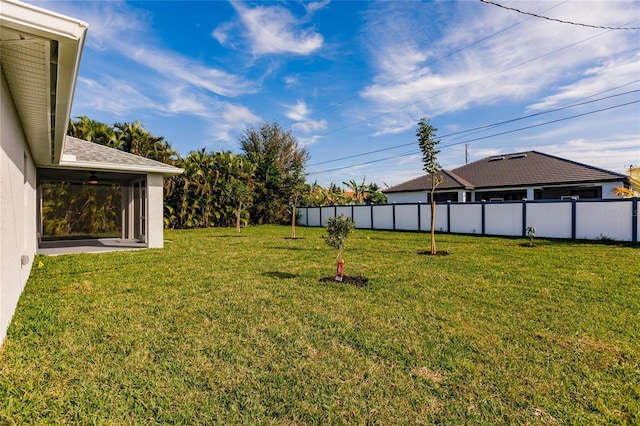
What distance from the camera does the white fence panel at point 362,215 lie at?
21914 millimetres

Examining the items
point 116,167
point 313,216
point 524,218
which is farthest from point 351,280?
point 313,216

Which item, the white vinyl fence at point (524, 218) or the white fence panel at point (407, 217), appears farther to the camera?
the white fence panel at point (407, 217)

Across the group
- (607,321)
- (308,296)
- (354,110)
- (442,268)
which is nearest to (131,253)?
(308,296)

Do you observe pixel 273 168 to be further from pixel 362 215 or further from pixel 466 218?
pixel 466 218

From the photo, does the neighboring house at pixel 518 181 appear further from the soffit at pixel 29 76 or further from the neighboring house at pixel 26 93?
the soffit at pixel 29 76

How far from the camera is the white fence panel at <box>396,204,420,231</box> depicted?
1927 centimetres

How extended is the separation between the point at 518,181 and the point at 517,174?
119cm

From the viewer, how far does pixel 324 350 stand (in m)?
3.51

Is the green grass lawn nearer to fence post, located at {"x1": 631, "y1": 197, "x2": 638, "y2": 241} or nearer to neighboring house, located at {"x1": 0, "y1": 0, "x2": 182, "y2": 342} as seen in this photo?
neighboring house, located at {"x1": 0, "y1": 0, "x2": 182, "y2": 342}

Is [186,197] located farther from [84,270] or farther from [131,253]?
[84,270]

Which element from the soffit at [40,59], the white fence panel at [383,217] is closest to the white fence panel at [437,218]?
the white fence panel at [383,217]

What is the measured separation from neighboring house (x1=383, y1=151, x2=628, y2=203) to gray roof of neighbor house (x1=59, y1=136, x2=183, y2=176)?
15336 millimetres

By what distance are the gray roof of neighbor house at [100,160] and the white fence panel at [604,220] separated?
16777 mm

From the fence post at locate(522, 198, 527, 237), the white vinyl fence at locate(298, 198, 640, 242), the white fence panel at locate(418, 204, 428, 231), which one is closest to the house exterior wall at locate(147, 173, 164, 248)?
the white vinyl fence at locate(298, 198, 640, 242)
